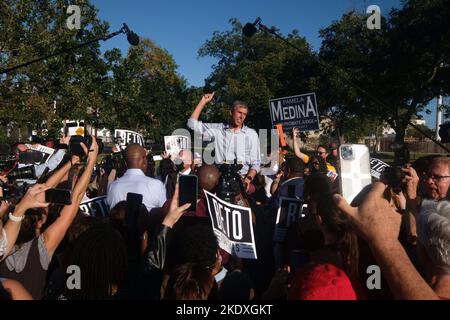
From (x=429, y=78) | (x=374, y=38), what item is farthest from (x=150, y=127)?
(x=429, y=78)

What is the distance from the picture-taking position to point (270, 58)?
34781 mm

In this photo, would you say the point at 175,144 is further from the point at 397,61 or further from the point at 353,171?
the point at 397,61

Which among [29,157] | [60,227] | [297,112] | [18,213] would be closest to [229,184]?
[29,157]

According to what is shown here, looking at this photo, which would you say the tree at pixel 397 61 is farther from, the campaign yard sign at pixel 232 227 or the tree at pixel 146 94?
the campaign yard sign at pixel 232 227

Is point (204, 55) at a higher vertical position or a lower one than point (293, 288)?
higher

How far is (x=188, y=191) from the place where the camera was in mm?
3012

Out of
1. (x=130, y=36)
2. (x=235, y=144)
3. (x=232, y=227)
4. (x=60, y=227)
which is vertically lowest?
(x=232, y=227)

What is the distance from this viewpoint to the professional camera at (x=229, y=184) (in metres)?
4.39

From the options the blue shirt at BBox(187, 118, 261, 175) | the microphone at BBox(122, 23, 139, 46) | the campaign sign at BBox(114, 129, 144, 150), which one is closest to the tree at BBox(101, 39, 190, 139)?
the campaign sign at BBox(114, 129, 144, 150)

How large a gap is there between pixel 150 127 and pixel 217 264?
31.9 m

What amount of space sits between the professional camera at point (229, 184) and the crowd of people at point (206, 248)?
2.4 inches

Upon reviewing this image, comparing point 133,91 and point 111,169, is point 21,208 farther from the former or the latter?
point 133,91

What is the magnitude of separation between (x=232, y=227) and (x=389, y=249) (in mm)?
2079
